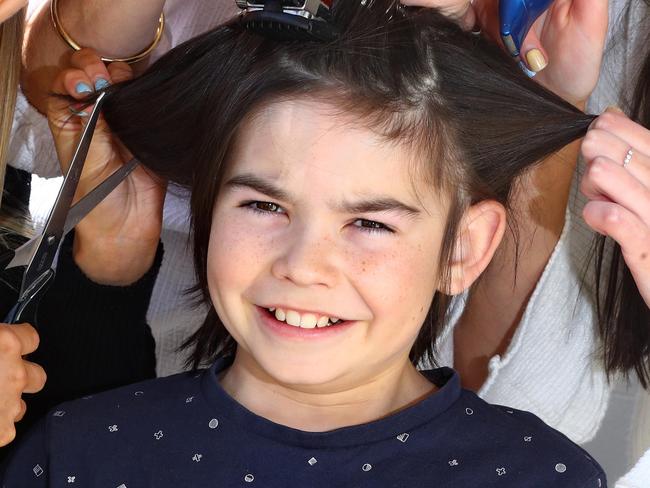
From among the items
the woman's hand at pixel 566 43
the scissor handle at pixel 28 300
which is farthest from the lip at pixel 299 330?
the woman's hand at pixel 566 43

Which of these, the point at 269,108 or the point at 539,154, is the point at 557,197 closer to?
the point at 539,154

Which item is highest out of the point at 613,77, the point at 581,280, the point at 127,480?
the point at 613,77

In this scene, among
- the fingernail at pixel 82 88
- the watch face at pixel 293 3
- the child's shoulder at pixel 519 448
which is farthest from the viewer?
the fingernail at pixel 82 88

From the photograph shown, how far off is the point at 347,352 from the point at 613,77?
0.52 m

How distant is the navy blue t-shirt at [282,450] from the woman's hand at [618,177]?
0.71 feet

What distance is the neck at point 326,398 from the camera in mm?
1090

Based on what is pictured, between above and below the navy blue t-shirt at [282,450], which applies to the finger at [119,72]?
above

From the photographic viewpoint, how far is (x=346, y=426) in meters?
1.08

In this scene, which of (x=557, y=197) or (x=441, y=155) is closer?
(x=441, y=155)

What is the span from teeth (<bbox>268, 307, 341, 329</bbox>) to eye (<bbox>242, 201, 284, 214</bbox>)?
3.4 inches

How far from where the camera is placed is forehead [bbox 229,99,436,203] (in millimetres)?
990

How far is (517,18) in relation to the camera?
1044 mm

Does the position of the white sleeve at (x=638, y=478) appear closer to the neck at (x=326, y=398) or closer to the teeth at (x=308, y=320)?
the neck at (x=326, y=398)

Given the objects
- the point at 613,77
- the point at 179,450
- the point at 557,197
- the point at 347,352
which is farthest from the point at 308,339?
the point at 613,77
